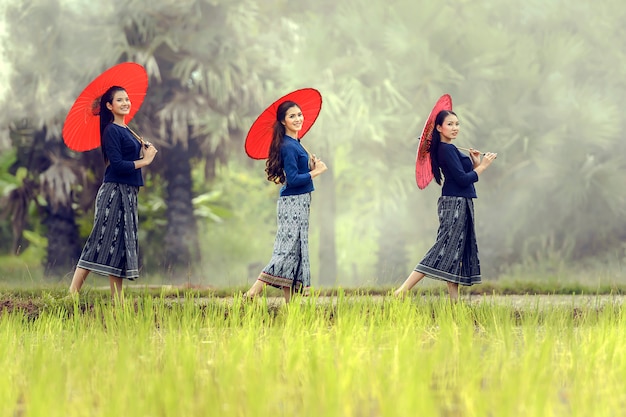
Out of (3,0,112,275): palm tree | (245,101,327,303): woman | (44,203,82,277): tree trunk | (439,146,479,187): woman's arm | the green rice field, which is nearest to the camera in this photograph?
the green rice field

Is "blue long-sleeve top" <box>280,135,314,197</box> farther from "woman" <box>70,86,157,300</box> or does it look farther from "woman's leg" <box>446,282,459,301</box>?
"woman's leg" <box>446,282,459,301</box>

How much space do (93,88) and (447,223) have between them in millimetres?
2974

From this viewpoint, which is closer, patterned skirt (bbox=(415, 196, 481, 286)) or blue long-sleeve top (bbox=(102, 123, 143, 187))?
blue long-sleeve top (bbox=(102, 123, 143, 187))

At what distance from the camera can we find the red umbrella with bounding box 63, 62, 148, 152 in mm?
7363

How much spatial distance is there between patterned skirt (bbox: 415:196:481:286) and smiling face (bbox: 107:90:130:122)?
261cm

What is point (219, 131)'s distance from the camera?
595 inches

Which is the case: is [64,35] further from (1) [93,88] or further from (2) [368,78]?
(1) [93,88]

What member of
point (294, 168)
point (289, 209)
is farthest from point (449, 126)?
point (289, 209)

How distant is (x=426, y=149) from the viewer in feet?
24.8

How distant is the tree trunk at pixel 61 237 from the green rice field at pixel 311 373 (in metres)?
9.61

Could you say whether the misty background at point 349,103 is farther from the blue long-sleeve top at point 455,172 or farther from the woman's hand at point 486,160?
the woman's hand at point 486,160

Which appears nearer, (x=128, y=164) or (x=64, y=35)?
(x=128, y=164)

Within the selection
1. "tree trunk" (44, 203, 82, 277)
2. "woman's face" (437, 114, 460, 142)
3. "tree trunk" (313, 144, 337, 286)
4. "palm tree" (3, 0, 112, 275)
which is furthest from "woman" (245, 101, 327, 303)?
"tree trunk" (313, 144, 337, 286)

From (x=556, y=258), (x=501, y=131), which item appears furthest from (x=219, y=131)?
(x=556, y=258)
